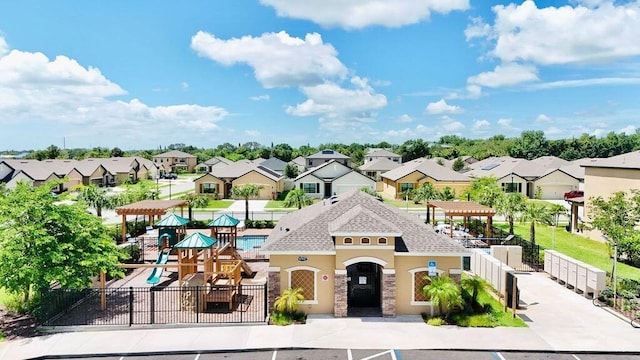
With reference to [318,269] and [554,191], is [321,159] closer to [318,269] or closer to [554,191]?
[554,191]

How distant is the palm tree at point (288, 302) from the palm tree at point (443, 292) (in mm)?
5361

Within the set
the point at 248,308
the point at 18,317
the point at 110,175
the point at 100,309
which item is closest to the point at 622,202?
the point at 248,308

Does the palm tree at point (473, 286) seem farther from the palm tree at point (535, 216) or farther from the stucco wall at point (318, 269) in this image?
the palm tree at point (535, 216)

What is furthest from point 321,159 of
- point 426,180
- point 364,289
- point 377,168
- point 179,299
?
point 179,299

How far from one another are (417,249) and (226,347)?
8766mm

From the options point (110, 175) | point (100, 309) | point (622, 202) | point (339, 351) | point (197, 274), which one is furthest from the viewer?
point (110, 175)

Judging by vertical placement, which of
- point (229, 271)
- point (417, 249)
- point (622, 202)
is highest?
point (622, 202)

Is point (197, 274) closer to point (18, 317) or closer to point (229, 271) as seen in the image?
point (229, 271)

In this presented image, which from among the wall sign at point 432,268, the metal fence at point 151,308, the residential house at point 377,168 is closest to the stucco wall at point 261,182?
the residential house at point 377,168

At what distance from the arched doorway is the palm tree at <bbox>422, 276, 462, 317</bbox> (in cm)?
256

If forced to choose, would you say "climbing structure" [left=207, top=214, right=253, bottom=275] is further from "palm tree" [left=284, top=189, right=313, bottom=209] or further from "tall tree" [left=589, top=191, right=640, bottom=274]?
"tall tree" [left=589, top=191, right=640, bottom=274]

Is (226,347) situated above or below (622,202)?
below

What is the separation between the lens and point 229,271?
21234 mm

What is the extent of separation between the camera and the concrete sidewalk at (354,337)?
15898mm
